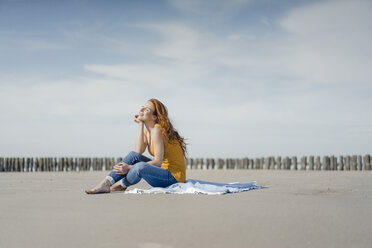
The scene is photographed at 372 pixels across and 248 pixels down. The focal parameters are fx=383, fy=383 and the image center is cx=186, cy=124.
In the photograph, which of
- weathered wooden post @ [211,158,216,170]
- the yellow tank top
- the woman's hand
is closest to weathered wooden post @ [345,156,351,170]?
weathered wooden post @ [211,158,216,170]

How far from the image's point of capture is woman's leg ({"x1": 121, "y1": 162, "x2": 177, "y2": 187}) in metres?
5.33

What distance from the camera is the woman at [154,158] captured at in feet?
17.7

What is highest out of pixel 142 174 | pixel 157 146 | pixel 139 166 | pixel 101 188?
pixel 157 146

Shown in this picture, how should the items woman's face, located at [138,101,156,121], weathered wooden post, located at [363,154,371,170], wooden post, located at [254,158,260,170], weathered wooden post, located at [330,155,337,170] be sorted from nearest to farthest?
woman's face, located at [138,101,156,121] < weathered wooden post, located at [363,154,371,170] < weathered wooden post, located at [330,155,337,170] < wooden post, located at [254,158,260,170]

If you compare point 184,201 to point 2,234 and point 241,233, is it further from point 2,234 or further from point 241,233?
point 2,234

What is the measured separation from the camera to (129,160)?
576 cm

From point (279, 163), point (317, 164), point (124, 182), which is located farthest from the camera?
point (279, 163)

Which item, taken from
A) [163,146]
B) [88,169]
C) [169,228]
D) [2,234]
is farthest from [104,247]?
[88,169]

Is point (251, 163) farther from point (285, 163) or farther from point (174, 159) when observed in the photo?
point (174, 159)

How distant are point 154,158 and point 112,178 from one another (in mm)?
732

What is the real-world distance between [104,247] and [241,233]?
3.43ft

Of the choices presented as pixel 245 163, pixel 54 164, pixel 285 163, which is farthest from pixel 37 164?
pixel 285 163

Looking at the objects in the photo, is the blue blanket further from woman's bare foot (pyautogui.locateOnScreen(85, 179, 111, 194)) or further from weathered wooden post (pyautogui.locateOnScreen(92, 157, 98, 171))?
weathered wooden post (pyautogui.locateOnScreen(92, 157, 98, 171))

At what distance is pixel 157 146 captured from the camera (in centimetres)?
537
